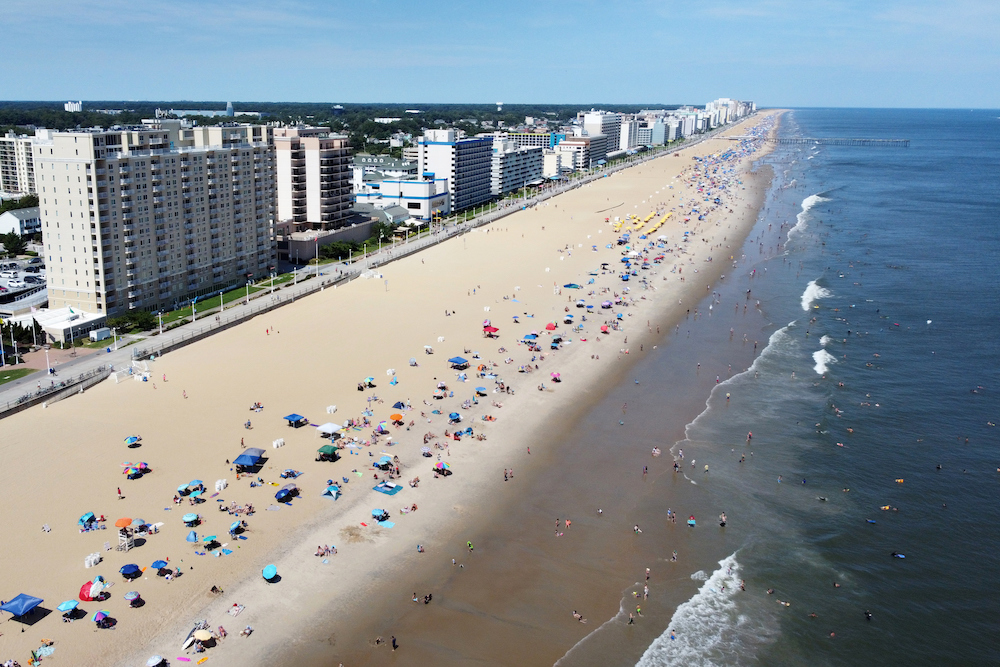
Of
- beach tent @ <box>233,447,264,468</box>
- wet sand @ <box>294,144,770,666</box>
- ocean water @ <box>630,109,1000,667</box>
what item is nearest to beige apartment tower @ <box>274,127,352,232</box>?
ocean water @ <box>630,109,1000,667</box>

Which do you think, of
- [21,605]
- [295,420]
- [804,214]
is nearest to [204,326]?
[295,420]

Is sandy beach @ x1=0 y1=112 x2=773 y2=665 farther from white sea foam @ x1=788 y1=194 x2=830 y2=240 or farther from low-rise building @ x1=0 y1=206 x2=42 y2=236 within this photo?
low-rise building @ x1=0 y1=206 x2=42 y2=236

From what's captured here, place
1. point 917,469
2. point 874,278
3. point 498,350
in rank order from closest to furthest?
point 917,469 < point 498,350 < point 874,278

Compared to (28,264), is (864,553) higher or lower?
lower

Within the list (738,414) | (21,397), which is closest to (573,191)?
(738,414)

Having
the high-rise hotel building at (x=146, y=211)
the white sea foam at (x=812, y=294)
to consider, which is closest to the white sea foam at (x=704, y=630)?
the white sea foam at (x=812, y=294)

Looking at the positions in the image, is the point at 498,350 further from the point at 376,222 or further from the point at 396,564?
the point at 376,222
